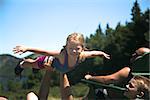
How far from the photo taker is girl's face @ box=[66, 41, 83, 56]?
1.24 meters

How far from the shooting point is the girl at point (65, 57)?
1.24 meters

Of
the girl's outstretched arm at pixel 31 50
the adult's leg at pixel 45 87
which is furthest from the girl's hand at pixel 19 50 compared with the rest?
the adult's leg at pixel 45 87

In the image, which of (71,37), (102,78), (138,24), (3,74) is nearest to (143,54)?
(102,78)

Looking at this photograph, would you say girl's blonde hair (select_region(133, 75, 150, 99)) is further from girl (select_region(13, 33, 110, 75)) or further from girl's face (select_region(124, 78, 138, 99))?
girl (select_region(13, 33, 110, 75))

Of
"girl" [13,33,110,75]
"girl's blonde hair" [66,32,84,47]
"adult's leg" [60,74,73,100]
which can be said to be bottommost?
"adult's leg" [60,74,73,100]

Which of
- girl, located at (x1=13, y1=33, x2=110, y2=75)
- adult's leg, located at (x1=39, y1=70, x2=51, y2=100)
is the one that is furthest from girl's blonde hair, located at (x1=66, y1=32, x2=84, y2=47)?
adult's leg, located at (x1=39, y1=70, x2=51, y2=100)

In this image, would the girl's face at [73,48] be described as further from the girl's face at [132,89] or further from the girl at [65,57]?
the girl's face at [132,89]

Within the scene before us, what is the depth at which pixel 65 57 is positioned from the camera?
128 centimetres

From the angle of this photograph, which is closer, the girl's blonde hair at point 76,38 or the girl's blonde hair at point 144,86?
the girl's blonde hair at point 144,86

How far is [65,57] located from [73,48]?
6 centimetres

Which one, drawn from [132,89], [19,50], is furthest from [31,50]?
[132,89]

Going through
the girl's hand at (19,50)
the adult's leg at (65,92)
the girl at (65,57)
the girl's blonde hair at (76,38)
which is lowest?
the adult's leg at (65,92)

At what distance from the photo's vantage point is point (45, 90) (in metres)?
1.20

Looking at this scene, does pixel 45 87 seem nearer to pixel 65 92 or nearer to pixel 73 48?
pixel 65 92
